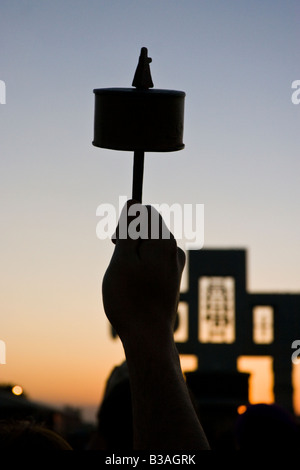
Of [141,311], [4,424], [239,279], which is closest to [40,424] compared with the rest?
[4,424]

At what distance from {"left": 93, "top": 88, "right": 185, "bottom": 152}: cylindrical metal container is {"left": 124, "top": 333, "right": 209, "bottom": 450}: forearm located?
67 cm

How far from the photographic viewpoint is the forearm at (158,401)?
4.34ft

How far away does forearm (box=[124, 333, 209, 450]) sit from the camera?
1.32 meters

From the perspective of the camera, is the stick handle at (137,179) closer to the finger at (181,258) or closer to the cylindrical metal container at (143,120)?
the cylindrical metal container at (143,120)

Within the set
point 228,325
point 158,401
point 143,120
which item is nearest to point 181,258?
point 158,401

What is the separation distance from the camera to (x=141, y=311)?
4.53 ft

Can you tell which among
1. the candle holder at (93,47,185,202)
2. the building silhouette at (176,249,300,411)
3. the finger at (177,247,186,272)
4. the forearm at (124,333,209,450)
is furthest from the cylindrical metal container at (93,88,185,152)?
the building silhouette at (176,249,300,411)

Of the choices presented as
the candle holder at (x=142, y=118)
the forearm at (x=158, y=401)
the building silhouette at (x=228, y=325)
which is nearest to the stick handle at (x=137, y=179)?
the candle holder at (x=142, y=118)

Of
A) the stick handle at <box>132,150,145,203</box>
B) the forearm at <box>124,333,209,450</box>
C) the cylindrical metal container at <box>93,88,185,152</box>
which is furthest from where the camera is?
the cylindrical metal container at <box>93,88,185,152</box>

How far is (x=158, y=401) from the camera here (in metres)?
1.33

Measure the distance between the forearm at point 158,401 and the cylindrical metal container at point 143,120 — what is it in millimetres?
667

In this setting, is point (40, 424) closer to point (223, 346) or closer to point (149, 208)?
point (149, 208)

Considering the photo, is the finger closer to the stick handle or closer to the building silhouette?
the stick handle

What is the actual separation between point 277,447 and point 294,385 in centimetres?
4920
